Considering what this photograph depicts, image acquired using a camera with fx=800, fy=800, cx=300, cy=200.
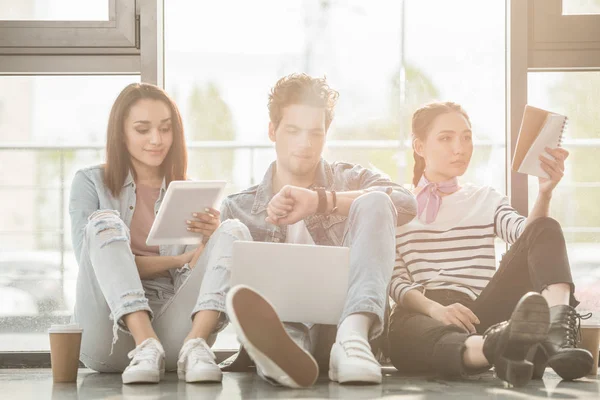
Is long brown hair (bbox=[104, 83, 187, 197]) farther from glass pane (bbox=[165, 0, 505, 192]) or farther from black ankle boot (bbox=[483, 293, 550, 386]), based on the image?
black ankle boot (bbox=[483, 293, 550, 386])

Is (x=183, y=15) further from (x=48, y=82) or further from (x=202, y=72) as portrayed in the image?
(x=48, y=82)

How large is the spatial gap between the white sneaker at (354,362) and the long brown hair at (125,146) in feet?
2.83

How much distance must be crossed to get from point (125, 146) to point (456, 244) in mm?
1064

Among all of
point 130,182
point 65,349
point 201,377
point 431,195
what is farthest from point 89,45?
point 201,377

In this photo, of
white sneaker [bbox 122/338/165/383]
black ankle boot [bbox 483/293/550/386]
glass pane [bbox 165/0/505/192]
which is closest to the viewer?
black ankle boot [bbox 483/293/550/386]

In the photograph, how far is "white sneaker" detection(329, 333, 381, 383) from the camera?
1840 millimetres

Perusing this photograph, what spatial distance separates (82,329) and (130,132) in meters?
0.63

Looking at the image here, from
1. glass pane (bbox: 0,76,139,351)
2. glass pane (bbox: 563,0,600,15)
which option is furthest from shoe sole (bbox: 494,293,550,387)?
glass pane (bbox: 0,76,139,351)

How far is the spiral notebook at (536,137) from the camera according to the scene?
2244mm

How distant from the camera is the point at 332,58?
3.38m

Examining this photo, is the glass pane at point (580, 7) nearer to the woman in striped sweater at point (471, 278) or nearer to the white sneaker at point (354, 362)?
the woman in striped sweater at point (471, 278)

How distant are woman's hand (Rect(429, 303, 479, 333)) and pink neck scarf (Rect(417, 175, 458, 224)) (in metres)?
0.34

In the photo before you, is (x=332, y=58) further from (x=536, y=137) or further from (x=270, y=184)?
(x=536, y=137)

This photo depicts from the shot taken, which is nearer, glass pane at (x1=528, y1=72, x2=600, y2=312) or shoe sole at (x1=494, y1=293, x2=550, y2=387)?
shoe sole at (x1=494, y1=293, x2=550, y2=387)
